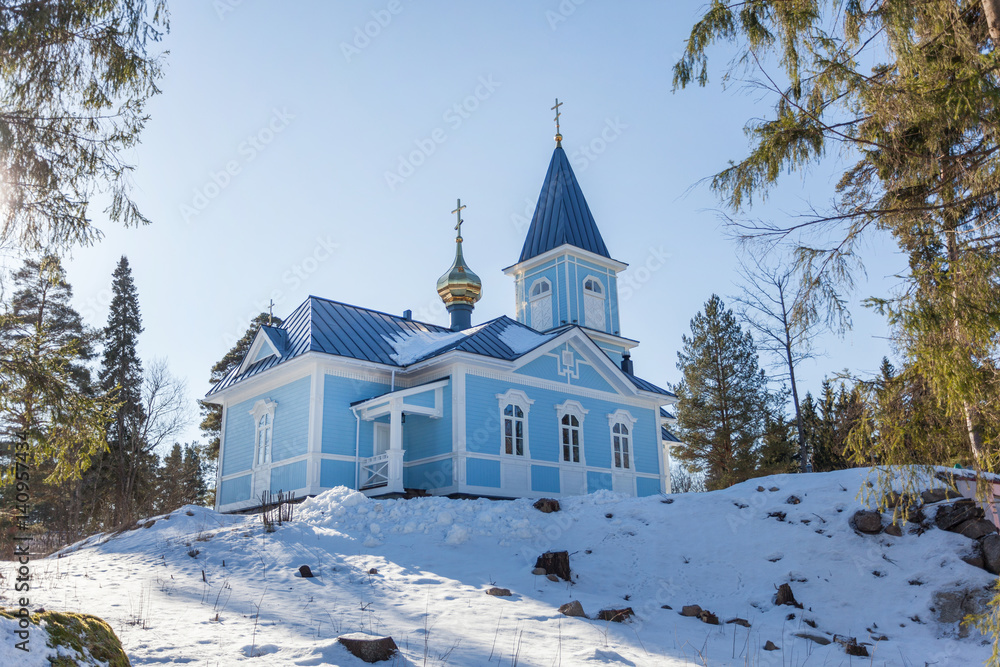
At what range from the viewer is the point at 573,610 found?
26.8 ft

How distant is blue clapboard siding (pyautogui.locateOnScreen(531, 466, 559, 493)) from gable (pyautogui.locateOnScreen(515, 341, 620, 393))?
7.50ft

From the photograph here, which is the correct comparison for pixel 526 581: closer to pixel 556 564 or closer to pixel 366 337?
pixel 556 564

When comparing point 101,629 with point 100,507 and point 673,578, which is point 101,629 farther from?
point 100,507

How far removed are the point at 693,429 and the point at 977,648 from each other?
21.0 m

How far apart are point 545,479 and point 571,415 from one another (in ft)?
6.59

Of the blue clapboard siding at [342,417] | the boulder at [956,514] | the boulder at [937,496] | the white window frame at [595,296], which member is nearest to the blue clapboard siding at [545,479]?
the blue clapboard siding at [342,417]

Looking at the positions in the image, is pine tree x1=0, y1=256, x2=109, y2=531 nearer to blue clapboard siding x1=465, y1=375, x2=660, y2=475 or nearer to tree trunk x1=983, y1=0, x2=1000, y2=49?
tree trunk x1=983, y1=0, x2=1000, y2=49

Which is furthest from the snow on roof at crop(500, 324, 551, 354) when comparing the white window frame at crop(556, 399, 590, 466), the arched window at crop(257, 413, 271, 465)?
the arched window at crop(257, 413, 271, 465)

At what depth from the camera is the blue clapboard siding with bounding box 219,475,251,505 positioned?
61.4 ft

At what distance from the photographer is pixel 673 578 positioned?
397 inches

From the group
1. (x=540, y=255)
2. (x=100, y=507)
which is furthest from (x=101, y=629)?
(x=100, y=507)

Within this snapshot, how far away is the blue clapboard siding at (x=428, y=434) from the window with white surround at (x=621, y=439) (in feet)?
17.3

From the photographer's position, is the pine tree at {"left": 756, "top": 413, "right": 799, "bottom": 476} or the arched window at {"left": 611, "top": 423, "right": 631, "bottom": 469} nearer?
the arched window at {"left": 611, "top": 423, "right": 631, "bottom": 469}

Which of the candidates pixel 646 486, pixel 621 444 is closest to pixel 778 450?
pixel 646 486
